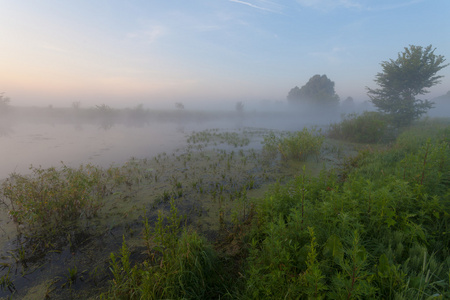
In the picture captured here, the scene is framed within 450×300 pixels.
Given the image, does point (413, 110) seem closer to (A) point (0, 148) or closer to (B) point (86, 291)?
(B) point (86, 291)

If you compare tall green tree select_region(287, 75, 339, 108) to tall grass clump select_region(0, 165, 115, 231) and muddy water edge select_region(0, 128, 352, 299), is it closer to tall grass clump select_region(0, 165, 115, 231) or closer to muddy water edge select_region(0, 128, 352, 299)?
muddy water edge select_region(0, 128, 352, 299)

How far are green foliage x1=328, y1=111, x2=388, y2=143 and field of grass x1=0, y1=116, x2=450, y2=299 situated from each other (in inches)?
398

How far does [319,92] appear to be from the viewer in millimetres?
68438

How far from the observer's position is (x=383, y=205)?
2.55 meters

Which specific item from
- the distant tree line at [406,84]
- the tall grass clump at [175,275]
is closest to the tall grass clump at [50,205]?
the tall grass clump at [175,275]

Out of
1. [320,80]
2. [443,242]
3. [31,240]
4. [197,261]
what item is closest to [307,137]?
[443,242]

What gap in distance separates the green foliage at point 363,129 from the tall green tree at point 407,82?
4482 mm

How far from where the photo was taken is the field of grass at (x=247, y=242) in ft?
6.31

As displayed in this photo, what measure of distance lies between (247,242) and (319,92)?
77545mm

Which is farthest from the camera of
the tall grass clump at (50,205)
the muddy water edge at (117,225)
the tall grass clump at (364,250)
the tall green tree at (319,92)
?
the tall green tree at (319,92)

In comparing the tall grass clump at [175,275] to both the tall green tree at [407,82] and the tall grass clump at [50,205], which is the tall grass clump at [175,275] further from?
the tall green tree at [407,82]

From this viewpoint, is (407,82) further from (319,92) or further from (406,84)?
(319,92)

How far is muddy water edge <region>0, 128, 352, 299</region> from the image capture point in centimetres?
307

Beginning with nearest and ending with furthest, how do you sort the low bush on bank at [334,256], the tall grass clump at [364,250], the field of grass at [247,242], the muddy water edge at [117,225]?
the tall grass clump at [364,250]
the low bush on bank at [334,256]
the field of grass at [247,242]
the muddy water edge at [117,225]
